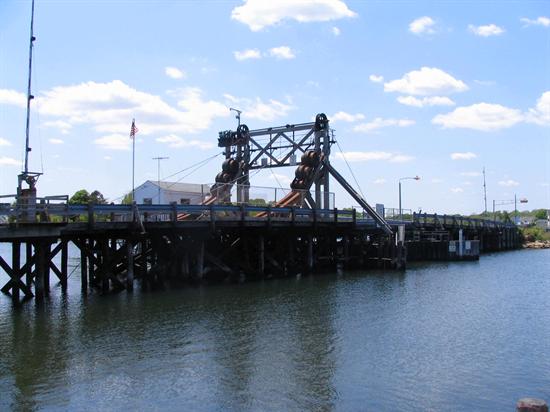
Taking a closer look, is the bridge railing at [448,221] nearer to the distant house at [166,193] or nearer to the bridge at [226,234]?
the bridge at [226,234]

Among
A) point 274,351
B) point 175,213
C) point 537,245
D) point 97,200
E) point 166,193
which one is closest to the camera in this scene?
point 274,351

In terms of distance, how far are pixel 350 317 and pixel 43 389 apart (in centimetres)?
1225

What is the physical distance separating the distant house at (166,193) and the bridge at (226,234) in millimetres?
2809

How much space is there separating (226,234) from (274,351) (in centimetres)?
1965

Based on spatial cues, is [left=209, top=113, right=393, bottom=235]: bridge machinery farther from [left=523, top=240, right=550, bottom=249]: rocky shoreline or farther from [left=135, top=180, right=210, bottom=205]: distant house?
[left=523, top=240, right=550, bottom=249]: rocky shoreline

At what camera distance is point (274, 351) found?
16.6 m

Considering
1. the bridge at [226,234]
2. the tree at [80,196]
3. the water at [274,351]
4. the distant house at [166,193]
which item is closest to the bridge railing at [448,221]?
the bridge at [226,234]

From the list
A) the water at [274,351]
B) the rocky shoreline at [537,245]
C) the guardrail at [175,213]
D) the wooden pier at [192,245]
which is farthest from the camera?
the rocky shoreline at [537,245]

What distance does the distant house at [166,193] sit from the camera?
140ft

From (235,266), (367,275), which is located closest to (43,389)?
(235,266)

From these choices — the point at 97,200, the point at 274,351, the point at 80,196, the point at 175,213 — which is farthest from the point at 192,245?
the point at 80,196

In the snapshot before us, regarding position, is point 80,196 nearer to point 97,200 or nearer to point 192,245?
point 97,200

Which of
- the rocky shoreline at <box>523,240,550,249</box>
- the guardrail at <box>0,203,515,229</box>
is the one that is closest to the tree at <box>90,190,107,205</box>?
the guardrail at <box>0,203,515,229</box>

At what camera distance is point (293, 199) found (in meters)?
41.5
